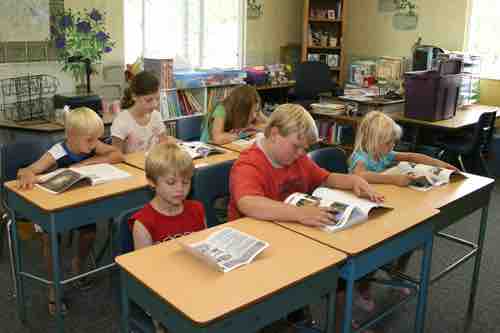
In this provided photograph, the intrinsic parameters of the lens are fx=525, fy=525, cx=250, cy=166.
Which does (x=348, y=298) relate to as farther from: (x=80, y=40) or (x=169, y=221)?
(x=80, y=40)

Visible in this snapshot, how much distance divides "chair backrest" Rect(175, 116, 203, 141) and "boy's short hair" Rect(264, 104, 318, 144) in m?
1.77

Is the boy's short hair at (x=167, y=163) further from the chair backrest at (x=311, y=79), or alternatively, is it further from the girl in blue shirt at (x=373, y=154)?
the chair backrest at (x=311, y=79)

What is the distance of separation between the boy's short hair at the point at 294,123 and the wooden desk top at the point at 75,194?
78 cm

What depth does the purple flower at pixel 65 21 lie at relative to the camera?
4.47 m

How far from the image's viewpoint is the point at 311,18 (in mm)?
6336

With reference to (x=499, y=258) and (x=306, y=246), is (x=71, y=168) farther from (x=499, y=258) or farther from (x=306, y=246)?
(x=499, y=258)

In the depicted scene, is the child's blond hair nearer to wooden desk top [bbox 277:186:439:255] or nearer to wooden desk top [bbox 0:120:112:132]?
wooden desk top [bbox 277:186:439:255]

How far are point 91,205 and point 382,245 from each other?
1245mm

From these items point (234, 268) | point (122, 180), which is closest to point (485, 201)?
point (234, 268)

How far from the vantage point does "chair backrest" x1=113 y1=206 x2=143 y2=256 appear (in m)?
1.94

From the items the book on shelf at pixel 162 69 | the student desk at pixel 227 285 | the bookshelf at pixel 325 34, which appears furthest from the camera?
the bookshelf at pixel 325 34

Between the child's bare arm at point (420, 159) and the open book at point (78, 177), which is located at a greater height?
the child's bare arm at point (420, 159)

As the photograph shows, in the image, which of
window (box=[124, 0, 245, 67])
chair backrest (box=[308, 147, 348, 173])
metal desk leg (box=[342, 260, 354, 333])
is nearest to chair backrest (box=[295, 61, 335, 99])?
window (box=[124, 0, 245, 67])

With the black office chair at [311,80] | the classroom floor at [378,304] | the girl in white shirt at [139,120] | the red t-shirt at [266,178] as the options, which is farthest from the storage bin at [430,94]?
the red t-shirt at [266,178]
